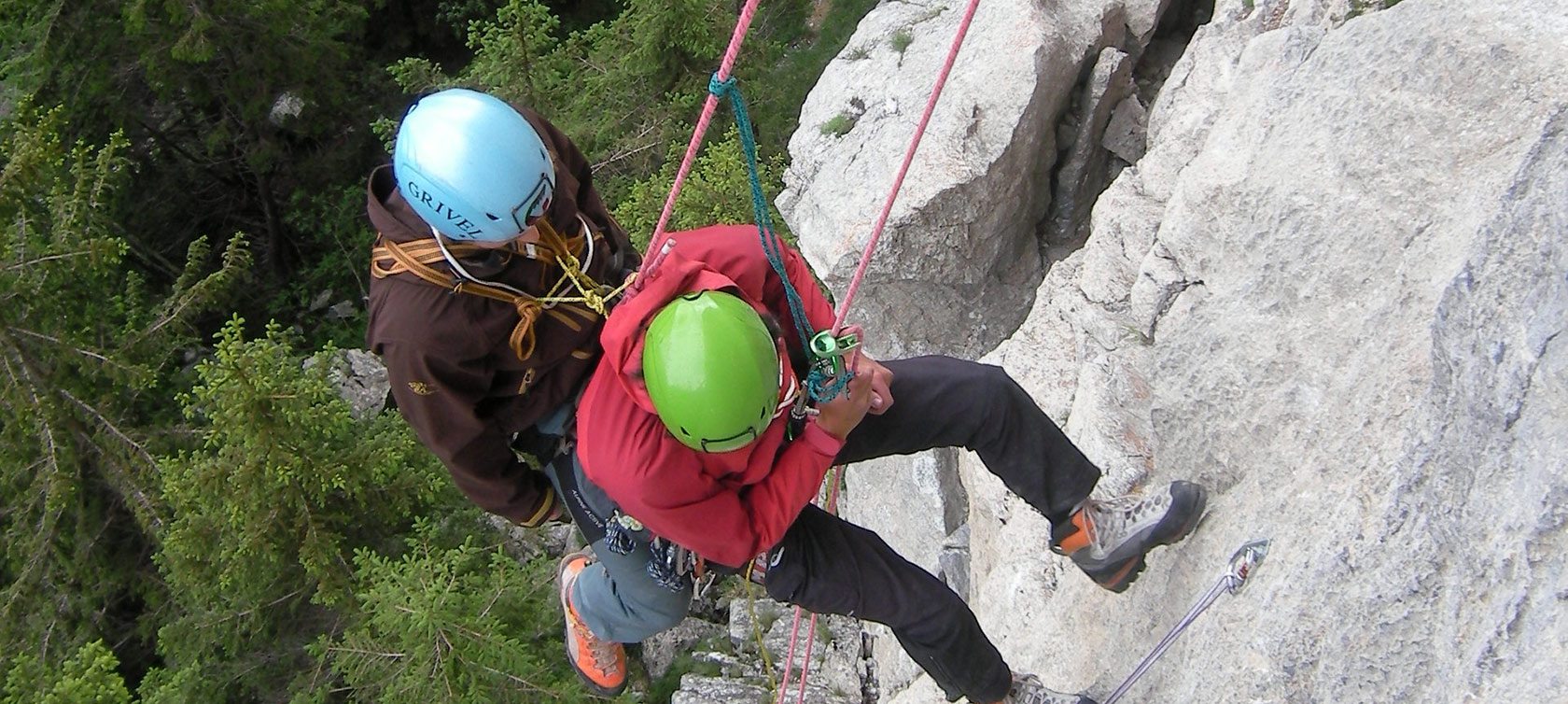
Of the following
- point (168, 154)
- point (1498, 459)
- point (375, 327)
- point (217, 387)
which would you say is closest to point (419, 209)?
point (375, 327)

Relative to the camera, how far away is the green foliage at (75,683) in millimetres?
6477

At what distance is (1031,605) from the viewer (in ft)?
15.0

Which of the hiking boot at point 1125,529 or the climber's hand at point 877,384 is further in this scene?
the hiking boot at point 1125,529

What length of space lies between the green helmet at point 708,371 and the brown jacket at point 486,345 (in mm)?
653

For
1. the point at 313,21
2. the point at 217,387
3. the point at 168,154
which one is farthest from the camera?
the point at 168,154

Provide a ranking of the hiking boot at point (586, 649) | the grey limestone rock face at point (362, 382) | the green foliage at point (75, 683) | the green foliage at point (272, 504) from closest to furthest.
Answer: the hiking boot at point (586, 649) → the green foliage at point (75, 683) → the green foliage at point (272, 504) → the grey limestone rock face at point (362, 382)

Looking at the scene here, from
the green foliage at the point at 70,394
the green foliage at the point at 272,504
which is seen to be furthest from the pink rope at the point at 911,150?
the green foliage at the point at 70,394

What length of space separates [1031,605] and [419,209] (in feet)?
10.6

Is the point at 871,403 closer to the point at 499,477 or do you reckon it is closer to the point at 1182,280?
the point at 499,477

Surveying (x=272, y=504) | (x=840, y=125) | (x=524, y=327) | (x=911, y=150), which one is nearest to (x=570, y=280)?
(x=524, y=327)

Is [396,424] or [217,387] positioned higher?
[217,387]

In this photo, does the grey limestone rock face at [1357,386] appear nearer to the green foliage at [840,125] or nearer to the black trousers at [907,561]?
the black trousers at [907,561]

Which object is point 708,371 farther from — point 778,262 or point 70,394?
point 70,394

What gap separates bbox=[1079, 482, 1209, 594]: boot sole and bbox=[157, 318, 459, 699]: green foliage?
6.03m
